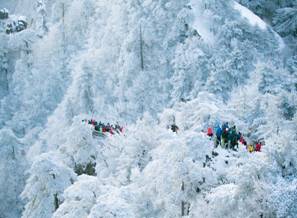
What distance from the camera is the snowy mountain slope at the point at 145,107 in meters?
20.1

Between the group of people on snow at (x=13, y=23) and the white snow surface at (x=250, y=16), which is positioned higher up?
the white snow surface at (x=250, y=16)

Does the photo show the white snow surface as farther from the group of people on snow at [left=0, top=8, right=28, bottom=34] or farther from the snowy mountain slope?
the group of people on snow at [left=0, top=8, right=28, bottom=34]

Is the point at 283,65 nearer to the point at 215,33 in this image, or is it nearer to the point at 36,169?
the point at 215,33

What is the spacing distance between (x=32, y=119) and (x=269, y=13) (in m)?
39.9

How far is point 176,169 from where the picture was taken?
2044 centimetres

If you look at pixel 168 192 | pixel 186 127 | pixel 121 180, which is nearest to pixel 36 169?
pixel 121 180

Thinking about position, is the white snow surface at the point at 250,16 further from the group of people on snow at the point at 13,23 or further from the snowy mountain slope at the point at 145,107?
the group of people on snow at the point at 13,23

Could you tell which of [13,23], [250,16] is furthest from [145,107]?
[13,23]

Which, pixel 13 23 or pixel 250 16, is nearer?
pixel 250 16

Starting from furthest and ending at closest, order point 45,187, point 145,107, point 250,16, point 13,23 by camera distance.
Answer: point 13,23, point 250,16, point 145,107, point 45,187

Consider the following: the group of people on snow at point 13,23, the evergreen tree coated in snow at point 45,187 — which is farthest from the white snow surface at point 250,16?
the evergreen tree coated in snow at point 45,187

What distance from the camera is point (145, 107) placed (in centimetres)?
5969

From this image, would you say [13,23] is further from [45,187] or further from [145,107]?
[45,187]

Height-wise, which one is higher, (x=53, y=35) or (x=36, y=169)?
(x=36, y=169)
